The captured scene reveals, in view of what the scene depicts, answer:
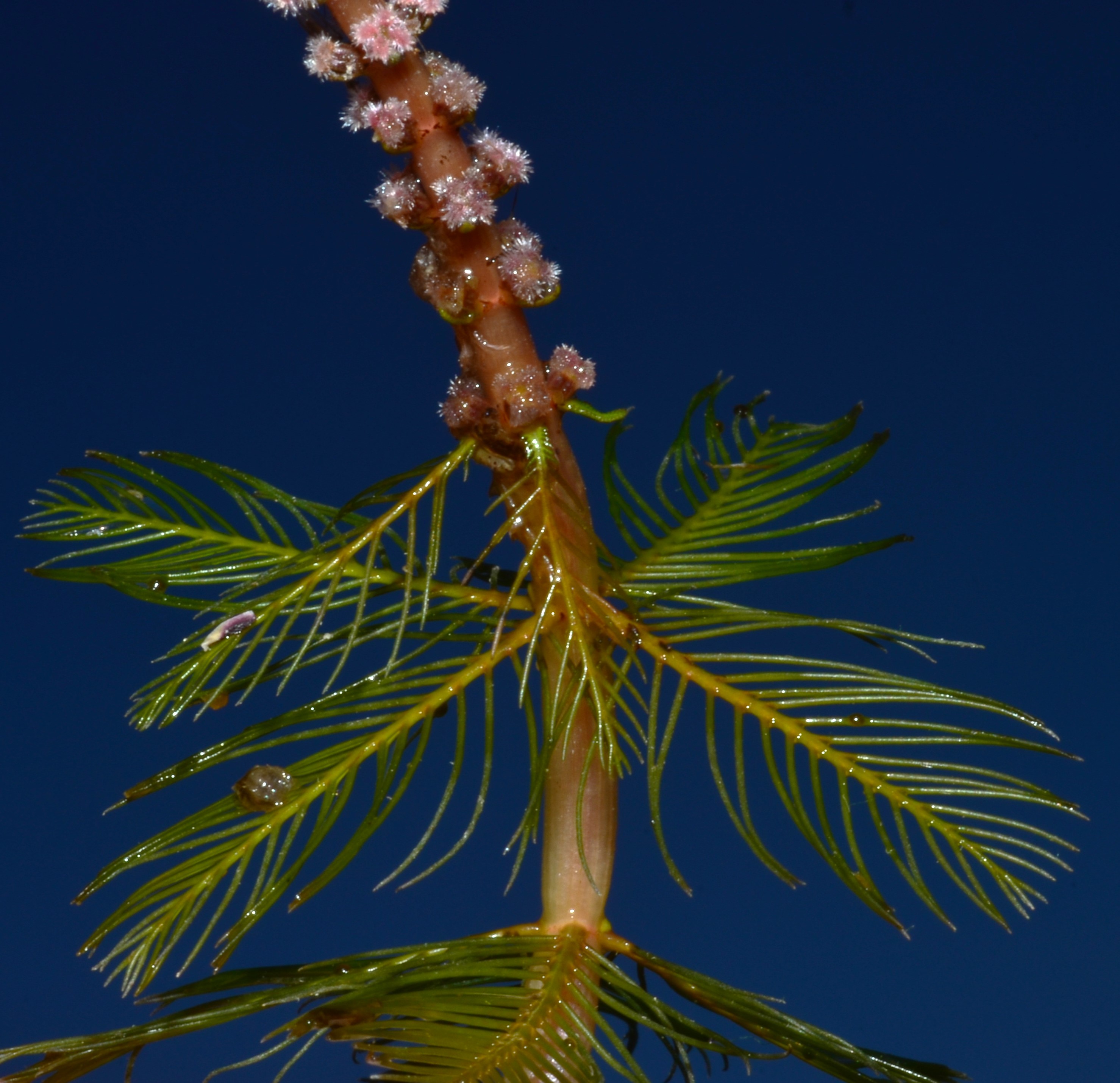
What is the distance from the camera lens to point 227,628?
0.82 metres

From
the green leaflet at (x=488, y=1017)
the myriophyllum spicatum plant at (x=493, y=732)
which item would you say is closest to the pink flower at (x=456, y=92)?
the myriophyllum spicatum plant at (x=493, y=732)

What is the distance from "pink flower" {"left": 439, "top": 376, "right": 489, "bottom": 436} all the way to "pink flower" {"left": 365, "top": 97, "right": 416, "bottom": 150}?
152mm

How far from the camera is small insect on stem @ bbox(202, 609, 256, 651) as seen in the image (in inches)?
32.1

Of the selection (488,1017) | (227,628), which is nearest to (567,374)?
(227,628)

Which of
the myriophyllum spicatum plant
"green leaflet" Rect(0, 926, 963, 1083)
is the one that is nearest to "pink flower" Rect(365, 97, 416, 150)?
the myriophyllum spicatum plant

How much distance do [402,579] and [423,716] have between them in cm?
12

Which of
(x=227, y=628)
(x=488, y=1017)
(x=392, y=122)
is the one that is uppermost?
(x=392, y=122)

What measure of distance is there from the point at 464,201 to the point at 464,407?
13 centimetres

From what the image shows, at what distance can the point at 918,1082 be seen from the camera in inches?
31.8

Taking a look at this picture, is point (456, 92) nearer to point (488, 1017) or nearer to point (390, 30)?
point (390, 30)

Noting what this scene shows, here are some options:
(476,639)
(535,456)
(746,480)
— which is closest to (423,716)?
(476,639)

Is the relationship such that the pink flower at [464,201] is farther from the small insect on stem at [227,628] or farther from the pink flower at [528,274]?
the small insect on stem at [227,628]

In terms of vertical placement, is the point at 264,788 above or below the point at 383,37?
below

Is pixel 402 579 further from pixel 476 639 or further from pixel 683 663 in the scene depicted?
pixel 683 663
